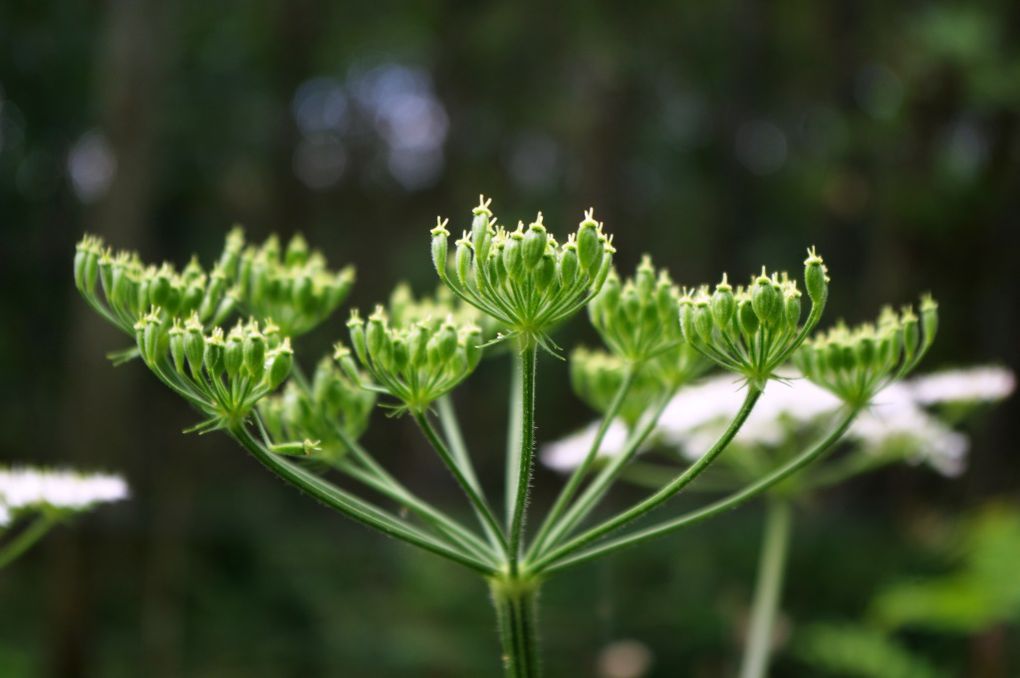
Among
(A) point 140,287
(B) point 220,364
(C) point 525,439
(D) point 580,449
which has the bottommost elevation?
(C) point 525,439

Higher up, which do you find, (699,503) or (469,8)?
(469,8)

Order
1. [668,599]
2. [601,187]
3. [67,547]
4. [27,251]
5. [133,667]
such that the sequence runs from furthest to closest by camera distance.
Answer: [27,251] → [601,187] → [133,667] → [668,599] → [67,547]

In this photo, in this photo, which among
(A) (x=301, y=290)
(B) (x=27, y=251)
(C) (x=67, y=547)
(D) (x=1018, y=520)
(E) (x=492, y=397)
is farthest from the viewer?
(E) (x=492, y=397)

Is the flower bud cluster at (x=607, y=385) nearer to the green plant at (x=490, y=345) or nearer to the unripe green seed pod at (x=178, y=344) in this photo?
the green plant at (x=490, y=345)

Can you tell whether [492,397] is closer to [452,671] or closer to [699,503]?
[699,503]

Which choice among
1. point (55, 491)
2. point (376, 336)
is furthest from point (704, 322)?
point (55, 491)

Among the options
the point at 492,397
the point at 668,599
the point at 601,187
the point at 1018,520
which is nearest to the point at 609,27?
the point at 601,187

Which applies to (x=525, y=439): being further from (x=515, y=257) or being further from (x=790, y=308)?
(x=790, y=308)
